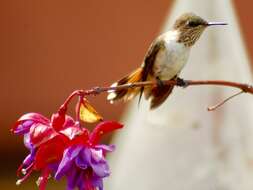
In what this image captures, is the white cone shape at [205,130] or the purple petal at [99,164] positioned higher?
the purple petal at [99,164]

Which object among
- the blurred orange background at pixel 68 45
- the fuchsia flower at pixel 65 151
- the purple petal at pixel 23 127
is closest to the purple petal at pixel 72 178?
the fuchsia flower at pixel 65 151

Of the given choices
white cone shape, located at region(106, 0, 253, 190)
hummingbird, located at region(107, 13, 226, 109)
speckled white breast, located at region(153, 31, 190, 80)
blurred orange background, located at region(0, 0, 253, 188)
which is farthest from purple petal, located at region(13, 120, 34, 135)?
blurred orange background, located at region(0, 0, 253, 188)

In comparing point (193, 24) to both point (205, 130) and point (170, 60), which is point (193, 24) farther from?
point (205, 130)

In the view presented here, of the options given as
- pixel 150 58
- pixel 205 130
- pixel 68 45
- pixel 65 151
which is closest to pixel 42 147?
pixel 65 151

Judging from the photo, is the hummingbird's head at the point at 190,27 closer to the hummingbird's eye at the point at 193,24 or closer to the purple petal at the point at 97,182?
the hummingbird's eye at the point at 193,24

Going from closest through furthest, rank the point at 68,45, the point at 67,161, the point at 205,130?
the point at 67,161, the point at 205,130, the point at 68,45
